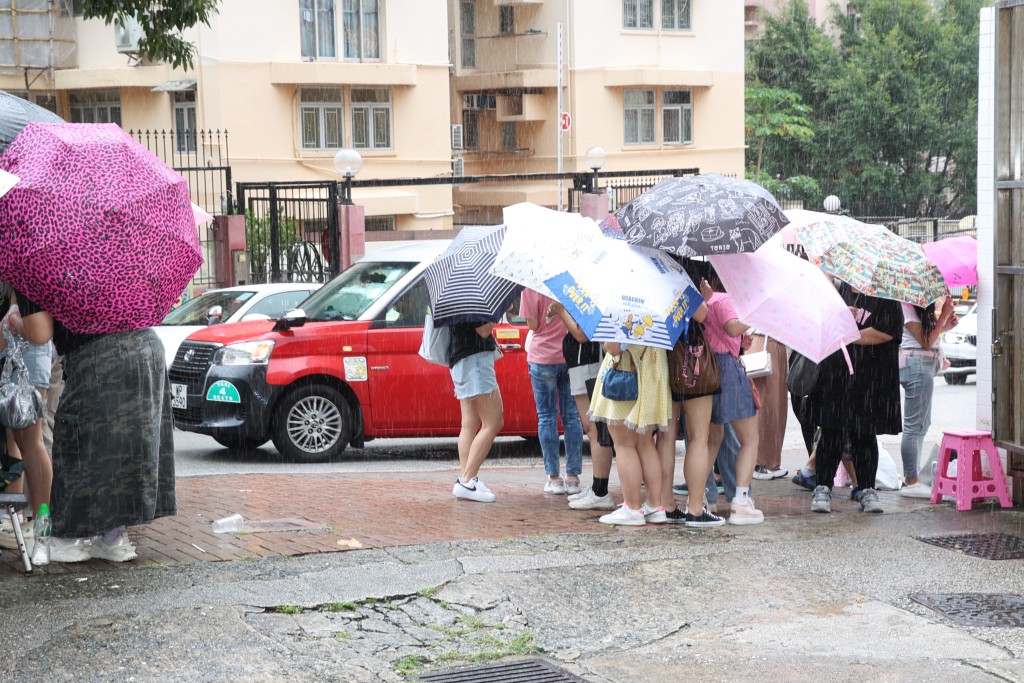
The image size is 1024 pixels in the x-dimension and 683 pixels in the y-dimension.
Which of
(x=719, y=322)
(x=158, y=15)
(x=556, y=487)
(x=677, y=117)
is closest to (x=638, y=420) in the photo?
(x=719, y=322)

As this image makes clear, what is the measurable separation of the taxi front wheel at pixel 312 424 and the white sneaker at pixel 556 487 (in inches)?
111

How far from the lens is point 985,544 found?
7.69m

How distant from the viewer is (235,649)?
18.1 ft

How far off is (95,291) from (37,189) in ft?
1.81

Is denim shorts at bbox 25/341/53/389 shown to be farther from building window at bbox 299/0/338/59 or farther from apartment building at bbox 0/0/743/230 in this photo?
building window at bbox 299/0/338/59

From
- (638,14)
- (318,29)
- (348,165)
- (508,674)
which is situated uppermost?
(638,14)

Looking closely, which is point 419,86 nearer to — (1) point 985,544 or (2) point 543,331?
(2) point 543,331

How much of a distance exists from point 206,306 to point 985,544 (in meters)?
9.83

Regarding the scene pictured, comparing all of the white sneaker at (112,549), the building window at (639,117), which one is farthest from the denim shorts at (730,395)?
the building window at (639,117)

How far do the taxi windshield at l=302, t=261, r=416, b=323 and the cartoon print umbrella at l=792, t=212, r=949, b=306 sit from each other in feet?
14.4

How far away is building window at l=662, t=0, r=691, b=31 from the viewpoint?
3672 cm

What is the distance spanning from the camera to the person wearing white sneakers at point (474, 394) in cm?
867

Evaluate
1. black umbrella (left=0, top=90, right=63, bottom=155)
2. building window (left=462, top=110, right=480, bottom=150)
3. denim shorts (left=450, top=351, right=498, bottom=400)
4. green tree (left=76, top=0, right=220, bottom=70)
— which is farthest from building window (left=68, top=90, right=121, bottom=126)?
black umbrella (left=0, top=90, right=63, bottom=155)

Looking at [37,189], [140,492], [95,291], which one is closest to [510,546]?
[140,492]
